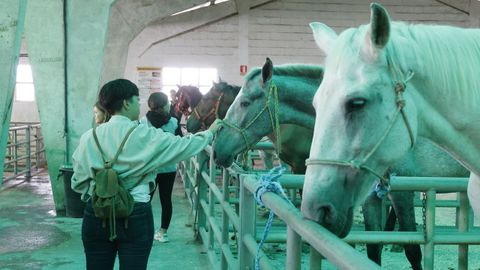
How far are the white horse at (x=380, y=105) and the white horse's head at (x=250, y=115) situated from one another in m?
2.14

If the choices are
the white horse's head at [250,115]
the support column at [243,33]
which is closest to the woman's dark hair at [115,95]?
the white horse's head at [250,115]

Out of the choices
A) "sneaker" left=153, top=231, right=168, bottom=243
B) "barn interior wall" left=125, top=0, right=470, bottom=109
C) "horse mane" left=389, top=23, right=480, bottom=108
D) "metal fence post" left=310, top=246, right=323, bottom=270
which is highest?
"barn interior wall" left=125, top=0, right=470, bottom=109

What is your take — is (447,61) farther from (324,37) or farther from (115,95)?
(115,95)

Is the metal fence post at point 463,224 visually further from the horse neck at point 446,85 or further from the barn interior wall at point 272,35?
the barn interior wall at point 272,35

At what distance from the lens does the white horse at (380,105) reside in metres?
1.61

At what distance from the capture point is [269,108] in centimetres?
402


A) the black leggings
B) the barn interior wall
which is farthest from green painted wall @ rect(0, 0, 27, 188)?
the barn interior wall

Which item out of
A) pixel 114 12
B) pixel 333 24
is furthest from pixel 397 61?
pixel 333 24

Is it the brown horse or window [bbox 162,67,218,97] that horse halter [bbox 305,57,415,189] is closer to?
the brown horse

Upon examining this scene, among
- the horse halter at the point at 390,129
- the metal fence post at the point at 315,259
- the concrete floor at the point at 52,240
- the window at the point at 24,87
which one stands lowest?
the concrete floor at the point at 52,240

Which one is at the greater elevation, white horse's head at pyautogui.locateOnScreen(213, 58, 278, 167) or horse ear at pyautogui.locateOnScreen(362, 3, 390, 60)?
horse ear at pyautogui.locateOnScreen(362, 3, 390, 60)

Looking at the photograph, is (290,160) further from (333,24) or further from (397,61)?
(333,24)

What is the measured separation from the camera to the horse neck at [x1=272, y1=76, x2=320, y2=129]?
4051mm

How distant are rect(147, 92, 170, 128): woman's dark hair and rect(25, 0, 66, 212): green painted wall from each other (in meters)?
1.86
